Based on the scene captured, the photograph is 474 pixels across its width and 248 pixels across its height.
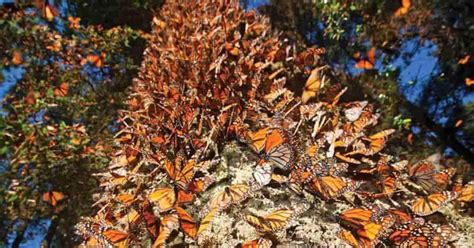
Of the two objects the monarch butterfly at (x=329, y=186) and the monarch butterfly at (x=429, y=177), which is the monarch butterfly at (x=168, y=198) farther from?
the monarch butterfly at (x=429, y=177)

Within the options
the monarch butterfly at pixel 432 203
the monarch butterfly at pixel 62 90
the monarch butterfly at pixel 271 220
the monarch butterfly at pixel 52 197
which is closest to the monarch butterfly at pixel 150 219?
the monarch butterfly at pixel 271 220

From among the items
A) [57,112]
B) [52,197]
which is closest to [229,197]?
[52,197]

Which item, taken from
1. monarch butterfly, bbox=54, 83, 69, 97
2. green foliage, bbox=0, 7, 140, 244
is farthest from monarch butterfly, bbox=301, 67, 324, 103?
monarch butterfly, bbox=54, 83, 69, 97

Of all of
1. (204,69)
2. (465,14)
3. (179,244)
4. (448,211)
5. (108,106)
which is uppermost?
(465,14)

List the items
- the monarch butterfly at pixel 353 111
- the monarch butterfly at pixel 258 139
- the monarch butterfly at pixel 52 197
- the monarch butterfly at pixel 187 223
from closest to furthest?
the monarch butterfly at pixel 187 223 → the monarch butterfly at pixel 258 139 → the monarch butterfly at pixel 353 111 → the monarch butterfly at pixel 52 197

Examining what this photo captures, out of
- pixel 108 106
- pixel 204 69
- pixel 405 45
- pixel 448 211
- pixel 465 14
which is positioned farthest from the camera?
pixel 405 45

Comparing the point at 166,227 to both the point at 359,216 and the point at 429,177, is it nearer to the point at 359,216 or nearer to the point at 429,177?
the point at 359,216

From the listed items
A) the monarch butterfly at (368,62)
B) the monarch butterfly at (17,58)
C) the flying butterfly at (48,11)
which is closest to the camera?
the monarch butterfly at (17,58)

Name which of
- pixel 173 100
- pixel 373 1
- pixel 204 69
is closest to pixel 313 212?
pixel 173 100

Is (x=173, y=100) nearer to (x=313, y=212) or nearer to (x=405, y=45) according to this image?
(x=313, y=212)
